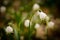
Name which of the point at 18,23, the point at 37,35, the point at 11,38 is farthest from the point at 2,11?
the point at 11,38

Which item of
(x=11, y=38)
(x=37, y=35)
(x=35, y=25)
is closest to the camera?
(x=11, y=38)

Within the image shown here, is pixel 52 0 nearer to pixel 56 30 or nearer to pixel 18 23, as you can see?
pixel 56 30

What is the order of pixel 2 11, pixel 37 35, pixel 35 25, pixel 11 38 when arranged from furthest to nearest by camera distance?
pixel 2 11 < pixel 37 35 < pixel 35 25 < pixel 11 38

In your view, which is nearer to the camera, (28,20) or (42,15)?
(42,15)

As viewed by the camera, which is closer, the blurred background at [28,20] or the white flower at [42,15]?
the white flower at [42,15]

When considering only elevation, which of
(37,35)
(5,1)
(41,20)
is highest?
(5,1)

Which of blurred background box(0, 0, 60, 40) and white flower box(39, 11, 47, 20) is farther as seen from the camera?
blurred background box(0, 0, 60, 40)

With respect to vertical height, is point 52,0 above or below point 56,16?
above

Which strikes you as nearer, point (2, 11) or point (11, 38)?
point (11, 38)
